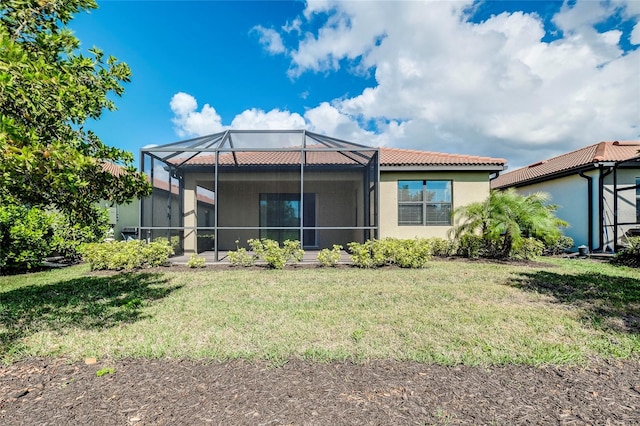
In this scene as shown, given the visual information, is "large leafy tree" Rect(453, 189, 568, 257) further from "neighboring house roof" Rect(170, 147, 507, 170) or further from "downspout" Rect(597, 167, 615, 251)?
"downspout" Rect(597, 167, 615, 251)

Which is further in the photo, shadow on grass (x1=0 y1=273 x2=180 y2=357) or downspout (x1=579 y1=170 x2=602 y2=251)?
downspout (x1=579 y1=170 x2=602 y2=251)

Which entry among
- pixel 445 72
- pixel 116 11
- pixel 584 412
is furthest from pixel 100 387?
pixel 445 72

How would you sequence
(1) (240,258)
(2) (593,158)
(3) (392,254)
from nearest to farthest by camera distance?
(3) (392,254), (1) (240,258), (2) (593,158)

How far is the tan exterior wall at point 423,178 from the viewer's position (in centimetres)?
1107

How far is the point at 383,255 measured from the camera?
8.20m

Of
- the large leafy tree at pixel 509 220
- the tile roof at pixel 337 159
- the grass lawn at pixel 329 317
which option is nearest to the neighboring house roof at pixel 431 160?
the tile roof at pixel 337 159

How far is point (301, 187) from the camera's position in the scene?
8617mm

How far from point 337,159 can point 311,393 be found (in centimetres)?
947

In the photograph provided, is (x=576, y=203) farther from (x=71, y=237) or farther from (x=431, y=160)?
(x=71, y=237)

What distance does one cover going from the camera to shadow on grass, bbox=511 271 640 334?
409cm

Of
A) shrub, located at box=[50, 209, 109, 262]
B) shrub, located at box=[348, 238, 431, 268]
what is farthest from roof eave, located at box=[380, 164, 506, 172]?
shrub, located at box=[50, 209, 109, 262]

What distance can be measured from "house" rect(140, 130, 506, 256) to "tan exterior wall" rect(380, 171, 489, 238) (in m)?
0.04

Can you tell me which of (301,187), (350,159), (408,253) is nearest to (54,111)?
(301,187)

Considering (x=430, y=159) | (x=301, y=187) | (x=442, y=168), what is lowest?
(x=301, y=187)
